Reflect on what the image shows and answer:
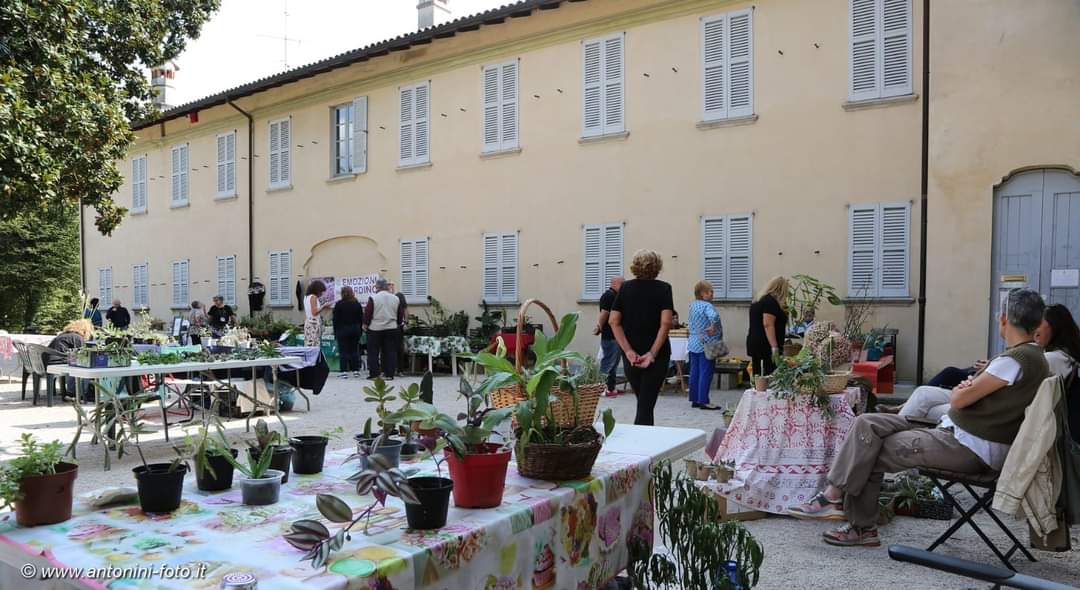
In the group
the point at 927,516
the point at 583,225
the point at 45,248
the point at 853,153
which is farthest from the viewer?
the point at 45,248

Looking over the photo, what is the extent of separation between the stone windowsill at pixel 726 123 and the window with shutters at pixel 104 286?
59.5 feet

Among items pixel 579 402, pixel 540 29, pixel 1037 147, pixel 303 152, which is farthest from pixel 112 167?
pixel 1037 147

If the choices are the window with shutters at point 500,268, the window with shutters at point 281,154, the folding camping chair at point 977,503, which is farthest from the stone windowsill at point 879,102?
the window with shutters at point 281,154

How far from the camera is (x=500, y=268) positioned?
13.6 m

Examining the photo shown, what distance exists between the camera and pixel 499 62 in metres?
13.6

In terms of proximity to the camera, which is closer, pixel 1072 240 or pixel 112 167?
pixel 1072 240

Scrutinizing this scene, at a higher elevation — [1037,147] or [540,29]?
[540,29]

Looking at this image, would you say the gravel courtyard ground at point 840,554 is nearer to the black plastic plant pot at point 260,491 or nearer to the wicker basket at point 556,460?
the wicker basket at point 556,460

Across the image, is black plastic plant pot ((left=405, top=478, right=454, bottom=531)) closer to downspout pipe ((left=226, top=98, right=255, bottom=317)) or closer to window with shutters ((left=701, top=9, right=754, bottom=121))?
window with shutters ((left=701, top=9, right=754, bottom=121))

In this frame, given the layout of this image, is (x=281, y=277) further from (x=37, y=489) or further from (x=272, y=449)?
(x=37, y=489)

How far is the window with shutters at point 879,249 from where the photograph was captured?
32.7 feet

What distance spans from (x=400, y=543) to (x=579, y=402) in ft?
3.02

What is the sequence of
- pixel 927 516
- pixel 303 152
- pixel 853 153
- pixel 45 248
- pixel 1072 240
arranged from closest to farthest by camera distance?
1. pixel 927 516
2. pixel 1072 240
3. pixel 853 153
4. pixel 303 152
5. pixel 45 248

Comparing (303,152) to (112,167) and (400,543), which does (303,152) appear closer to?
(112,167)
